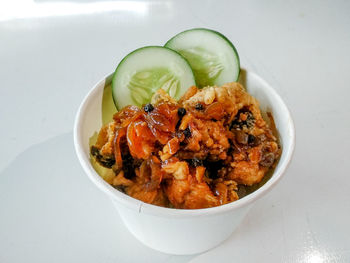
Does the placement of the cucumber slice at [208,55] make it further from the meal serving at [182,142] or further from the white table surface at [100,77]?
the white table surface at [100,77]

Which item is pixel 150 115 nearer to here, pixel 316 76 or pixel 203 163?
pixel 203 163

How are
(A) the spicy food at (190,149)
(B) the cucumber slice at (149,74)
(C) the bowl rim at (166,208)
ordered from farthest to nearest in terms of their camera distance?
1. (B) the cucumber slice at (149,74)
2. (A) the spicy food at (190,149)
3. (C) the bowl rim at (166,208)

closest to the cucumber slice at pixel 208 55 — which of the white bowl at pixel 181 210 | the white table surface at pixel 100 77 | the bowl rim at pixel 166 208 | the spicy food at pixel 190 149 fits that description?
the white bowl at pixel 181 210

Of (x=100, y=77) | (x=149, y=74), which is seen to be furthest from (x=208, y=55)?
(x=100, y=77)

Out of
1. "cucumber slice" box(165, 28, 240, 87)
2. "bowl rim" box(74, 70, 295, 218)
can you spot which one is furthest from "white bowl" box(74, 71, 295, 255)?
"cucumber slice" box(165, 28, 240, 87)

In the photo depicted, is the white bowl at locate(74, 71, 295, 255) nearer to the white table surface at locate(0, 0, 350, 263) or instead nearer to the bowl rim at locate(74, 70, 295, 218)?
the bowl rim at locate(74, 70, 295, 218)
